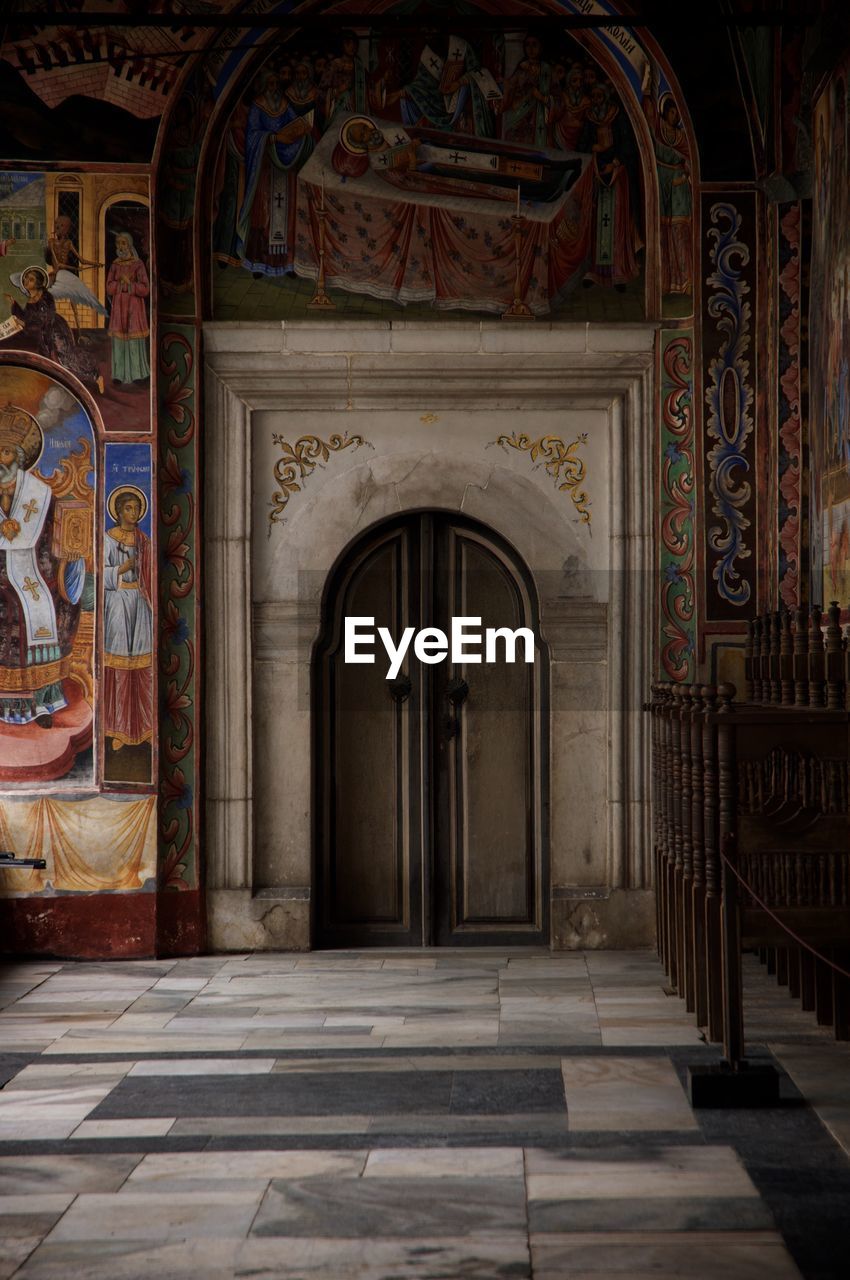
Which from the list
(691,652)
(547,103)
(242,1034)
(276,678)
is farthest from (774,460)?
(242,1034)

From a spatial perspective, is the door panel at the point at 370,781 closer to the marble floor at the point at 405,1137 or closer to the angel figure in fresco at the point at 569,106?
the marble floor at the point at 405,1137

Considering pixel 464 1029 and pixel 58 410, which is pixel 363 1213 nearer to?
pixel 464 1029

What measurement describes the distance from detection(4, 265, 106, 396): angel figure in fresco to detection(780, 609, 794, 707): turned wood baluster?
3.94m

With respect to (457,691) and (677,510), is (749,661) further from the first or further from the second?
(457,691)

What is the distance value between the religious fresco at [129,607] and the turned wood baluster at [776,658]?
10.9ft

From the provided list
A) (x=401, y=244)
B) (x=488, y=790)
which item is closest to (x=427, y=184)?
(x=401, y=244)

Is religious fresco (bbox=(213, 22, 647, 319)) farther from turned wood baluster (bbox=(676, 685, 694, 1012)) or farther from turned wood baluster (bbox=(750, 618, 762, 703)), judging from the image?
turned wood baluster (bbox=(676, 685, 694, 1012))

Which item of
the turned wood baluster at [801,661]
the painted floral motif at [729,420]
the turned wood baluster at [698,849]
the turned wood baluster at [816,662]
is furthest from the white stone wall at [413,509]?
the turned wood baluster at [698,849]

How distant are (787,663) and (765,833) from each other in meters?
1.45

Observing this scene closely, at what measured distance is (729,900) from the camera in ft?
16.9

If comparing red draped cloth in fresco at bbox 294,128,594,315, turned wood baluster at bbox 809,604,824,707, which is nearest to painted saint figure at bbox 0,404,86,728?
red draped cloth in fresco at bbox 294,128,594,315

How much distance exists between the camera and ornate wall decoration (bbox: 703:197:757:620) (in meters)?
8.05

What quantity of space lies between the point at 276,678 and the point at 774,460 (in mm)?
3035

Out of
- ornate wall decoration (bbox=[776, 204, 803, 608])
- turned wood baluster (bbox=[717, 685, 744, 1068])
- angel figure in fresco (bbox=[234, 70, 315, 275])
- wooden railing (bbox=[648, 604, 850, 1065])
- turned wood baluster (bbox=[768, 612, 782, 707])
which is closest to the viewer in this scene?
turned wood baluster (bbox=[717, 685, 744, 1068])
